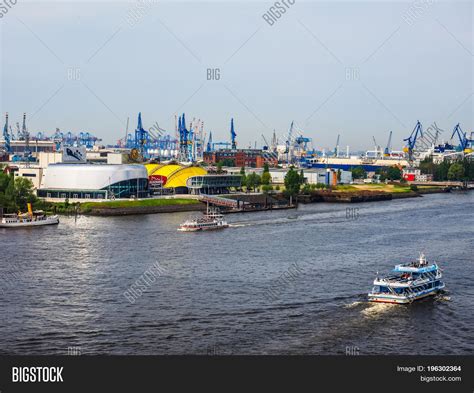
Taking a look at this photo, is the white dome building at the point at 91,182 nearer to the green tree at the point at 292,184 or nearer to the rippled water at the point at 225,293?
the rippled water at the point at 225,293

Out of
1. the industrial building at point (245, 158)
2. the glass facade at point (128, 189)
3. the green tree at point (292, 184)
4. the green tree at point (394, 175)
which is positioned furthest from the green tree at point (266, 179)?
the industrial building at point (245, 158)

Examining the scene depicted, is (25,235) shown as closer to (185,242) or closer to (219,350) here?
(185,242)

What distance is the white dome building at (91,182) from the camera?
1054 inches

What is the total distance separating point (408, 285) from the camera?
11734 mm

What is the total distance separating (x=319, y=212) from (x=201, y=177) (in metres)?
5.95

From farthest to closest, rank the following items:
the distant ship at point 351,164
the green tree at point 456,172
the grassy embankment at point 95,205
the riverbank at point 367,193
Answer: the distant ship at point 351,164
the green tree at point 456,172
the riverbank at point 367,193
the grassy embankment at point 95,205

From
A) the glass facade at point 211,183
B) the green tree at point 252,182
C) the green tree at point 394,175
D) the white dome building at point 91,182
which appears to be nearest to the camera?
the white dome building at point 91,182

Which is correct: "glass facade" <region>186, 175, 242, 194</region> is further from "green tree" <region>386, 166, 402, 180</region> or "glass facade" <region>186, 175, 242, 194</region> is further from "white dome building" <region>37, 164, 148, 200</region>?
"green tree" <region>386, 166, 402, 180</region>

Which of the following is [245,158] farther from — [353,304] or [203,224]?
[353,304]

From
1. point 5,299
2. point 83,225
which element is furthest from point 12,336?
point 83,225

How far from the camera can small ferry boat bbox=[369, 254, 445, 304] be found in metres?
11.5

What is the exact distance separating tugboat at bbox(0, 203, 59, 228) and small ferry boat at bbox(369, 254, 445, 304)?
11.0 m

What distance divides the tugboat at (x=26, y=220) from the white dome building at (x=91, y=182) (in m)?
5.43

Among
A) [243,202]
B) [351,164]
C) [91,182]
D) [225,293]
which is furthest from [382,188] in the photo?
[225,293]
